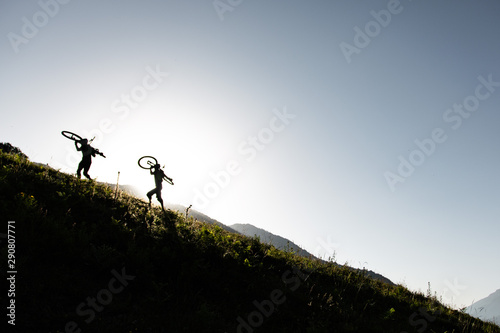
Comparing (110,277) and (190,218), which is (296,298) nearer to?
(110,277)

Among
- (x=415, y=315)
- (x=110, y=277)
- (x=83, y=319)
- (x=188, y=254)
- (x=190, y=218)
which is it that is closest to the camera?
(x=83, y=319)

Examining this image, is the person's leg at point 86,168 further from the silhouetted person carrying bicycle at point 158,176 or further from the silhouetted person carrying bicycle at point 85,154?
the silhouetted person carrying bicycle at point 158,176

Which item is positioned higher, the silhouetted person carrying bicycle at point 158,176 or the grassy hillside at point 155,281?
the silhouetted person carrying bicycle at point 158,176

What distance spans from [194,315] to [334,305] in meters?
4.09

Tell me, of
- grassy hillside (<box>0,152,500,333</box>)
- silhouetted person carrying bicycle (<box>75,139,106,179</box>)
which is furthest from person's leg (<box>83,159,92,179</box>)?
grassy hillside (<box>0,152,500,333</box>)

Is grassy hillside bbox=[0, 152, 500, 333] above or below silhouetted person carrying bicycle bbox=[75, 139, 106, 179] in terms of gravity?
A: below

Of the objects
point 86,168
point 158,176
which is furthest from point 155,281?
point 86,168

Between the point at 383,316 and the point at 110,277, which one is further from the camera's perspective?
the point at 383,316

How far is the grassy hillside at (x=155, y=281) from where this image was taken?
5191 mm

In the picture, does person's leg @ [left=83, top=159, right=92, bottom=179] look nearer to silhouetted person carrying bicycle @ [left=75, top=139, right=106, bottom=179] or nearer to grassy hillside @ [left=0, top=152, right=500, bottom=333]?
silhouetted person carrying bicycle @ [left=75, top=139, right=106, bottom=179]

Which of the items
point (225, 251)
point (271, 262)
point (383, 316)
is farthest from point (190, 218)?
point (383, 316)

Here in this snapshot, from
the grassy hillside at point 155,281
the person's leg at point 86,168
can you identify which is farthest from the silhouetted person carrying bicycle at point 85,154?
the grassy hillside at point 155,281

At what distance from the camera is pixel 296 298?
7.35 meters

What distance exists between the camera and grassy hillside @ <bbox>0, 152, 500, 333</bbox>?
519 centimetres
